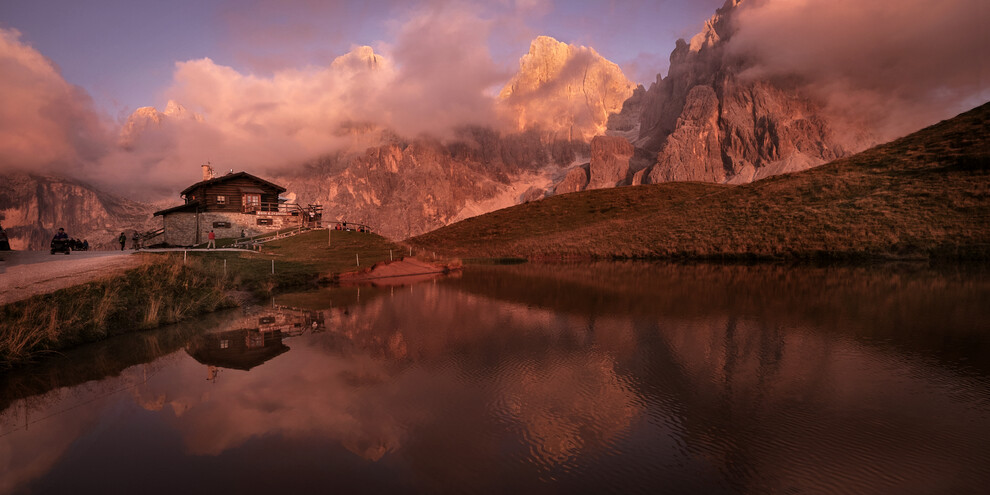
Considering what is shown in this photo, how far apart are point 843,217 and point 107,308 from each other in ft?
191

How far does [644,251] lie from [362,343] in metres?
46.7

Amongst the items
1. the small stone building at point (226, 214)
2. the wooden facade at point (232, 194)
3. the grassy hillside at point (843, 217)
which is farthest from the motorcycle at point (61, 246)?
the grassy hillside at point (843, 217)

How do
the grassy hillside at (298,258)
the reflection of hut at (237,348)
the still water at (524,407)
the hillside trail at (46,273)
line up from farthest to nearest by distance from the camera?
1. the grassy hillside at (298,258)
2. the hillside trail at (46,273)
3. the reflection of hut at (237,348)
4. the still water at (524,407)

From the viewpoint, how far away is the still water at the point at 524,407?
5.90 m

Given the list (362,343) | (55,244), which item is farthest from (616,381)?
(55,244)

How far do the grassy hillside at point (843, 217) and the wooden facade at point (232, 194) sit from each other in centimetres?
3386

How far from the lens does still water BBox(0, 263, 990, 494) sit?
590 cm

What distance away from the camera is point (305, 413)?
8.21 m

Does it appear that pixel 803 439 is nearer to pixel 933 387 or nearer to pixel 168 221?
pixel 933 387

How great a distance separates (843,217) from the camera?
44.7m

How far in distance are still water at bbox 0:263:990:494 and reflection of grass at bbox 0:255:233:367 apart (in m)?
0.96

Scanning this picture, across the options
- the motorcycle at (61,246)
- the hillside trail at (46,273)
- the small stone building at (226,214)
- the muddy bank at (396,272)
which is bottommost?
the muddy bank at (396,272)

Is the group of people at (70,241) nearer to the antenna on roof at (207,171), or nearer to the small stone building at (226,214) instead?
the small stone building at (226,214)

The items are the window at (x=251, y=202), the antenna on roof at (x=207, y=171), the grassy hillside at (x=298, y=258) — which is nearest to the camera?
the grassy hillside at (x=298, y=258)
